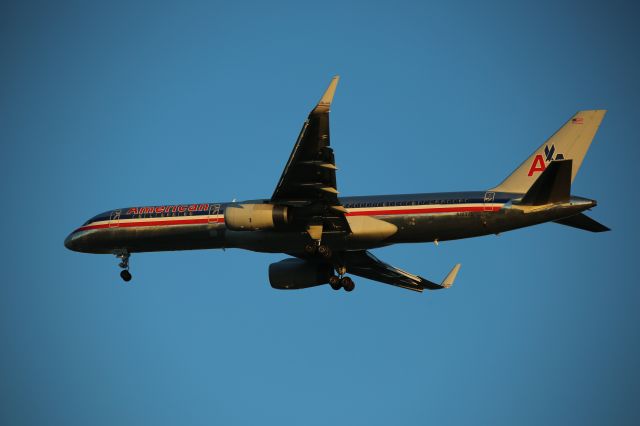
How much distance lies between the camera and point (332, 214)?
39844mm

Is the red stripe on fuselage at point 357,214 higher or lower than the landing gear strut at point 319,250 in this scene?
higher

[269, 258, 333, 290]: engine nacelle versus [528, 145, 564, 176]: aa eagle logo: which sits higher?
[528, 145, 564, 176]: aa eagle logo

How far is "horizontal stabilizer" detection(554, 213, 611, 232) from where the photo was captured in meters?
38.7

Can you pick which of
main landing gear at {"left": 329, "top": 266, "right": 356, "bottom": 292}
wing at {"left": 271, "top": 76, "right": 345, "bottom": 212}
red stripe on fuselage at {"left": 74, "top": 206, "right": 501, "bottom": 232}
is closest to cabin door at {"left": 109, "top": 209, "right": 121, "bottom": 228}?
red stripe on fuselage at {"left": 74, "top": 206, "right": 501, "bottom": 232}

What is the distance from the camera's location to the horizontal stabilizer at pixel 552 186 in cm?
3634

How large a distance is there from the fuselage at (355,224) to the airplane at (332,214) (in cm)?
4

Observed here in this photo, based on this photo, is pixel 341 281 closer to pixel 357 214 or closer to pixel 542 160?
pixel 357 214

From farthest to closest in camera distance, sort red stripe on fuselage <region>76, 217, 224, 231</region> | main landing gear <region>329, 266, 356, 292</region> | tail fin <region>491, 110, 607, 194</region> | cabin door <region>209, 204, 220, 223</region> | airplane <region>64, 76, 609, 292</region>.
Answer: main landing gear <region>329, 266, 356, 292</region>, red stripe on fuselage <region>76, 217, 224, 231</region>, cabin door <region>209, 204, 220, 223</region>, tail fin <region>491, 110, 607, 194</region>, airplane <region>64, 76, 609, 292</region>

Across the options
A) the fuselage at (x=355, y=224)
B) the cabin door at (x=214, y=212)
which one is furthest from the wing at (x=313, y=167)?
the cabin door at (x=214, y=212)

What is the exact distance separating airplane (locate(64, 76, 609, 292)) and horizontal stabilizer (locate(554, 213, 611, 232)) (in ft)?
0.12

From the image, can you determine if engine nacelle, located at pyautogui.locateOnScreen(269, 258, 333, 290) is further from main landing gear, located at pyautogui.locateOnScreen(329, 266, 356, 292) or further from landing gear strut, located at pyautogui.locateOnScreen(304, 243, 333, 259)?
landing gear strut, located at pyautogui.locateOnScreen(304, 243, 333, 259)

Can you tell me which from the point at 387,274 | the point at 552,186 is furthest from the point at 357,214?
the point at 552,186

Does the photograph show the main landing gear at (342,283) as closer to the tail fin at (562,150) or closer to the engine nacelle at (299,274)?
the engine nacelle at (299,274)

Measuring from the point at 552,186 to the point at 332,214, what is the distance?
8434mm
